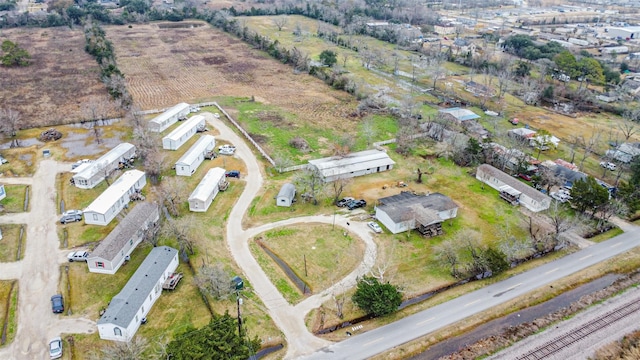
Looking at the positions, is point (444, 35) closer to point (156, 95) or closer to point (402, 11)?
point (402, 11)

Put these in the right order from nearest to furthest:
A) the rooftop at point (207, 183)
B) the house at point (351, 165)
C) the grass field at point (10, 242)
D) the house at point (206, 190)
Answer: the grass field at point (10, 242) < the house at point (206, 190) < the rooftop at point (207, 183) < the house at point (351, 165)

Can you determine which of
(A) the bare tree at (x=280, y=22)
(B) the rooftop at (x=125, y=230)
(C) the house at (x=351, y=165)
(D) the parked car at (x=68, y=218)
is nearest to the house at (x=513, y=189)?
(C) the house at (x=351, y=165)

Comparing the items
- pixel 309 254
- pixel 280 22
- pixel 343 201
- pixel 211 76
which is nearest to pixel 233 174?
pixel 343 201

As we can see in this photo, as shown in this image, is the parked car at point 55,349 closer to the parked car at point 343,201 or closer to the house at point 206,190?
the house at point 206,190

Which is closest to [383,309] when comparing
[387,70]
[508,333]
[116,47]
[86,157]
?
[508,333]

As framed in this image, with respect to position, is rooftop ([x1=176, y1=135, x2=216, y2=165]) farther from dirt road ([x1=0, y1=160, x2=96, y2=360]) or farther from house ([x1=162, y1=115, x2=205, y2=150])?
dirt road ([x1=0, y1=160, x2=96, y2=360])
